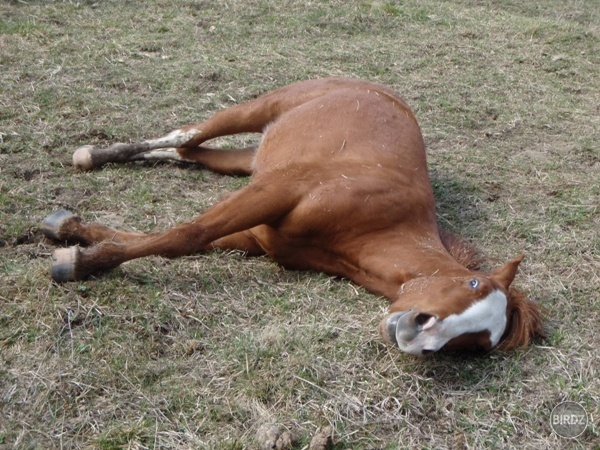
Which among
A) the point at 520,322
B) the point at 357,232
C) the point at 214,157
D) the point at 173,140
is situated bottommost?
the point at 214,157

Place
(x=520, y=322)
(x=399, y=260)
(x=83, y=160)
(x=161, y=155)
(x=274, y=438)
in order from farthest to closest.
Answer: (x=161, y=155) → (x=83, y=160) → (x=399, y=260) → (x=520, y=322) → (x=274, y=438)

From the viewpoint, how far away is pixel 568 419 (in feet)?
10.7

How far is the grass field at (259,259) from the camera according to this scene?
124 inches

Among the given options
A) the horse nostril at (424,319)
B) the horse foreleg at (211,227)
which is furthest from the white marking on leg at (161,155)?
the horse nostril at (424,319)

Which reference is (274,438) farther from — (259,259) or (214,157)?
(214,157)

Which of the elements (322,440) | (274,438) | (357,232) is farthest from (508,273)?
(274,438)

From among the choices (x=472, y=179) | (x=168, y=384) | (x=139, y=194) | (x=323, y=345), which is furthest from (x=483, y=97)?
(x=168, y=384)

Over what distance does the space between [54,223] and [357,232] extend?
150cm

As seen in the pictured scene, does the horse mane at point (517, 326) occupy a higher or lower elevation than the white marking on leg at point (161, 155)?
higher

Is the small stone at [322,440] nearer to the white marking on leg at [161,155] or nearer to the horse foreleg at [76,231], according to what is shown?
the horse foreleg at [76,231]

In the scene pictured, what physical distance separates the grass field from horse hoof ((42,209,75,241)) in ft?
0.22

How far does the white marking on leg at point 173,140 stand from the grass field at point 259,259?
0.49ft

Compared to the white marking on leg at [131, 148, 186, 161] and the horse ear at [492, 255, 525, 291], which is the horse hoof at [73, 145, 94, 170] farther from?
the horse ear at [492, 255, 525, 291]

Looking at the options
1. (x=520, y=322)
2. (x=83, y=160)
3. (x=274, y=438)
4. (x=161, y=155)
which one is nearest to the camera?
(x=274, y=438)
